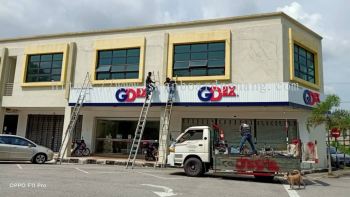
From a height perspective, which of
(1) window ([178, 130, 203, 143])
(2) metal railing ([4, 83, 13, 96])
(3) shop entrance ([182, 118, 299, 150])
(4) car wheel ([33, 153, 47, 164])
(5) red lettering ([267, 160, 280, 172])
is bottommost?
(4) car wheel ([33, 153, 47, 164])

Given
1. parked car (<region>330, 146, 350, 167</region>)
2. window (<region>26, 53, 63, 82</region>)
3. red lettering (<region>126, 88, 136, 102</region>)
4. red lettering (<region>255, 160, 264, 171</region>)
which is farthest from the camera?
window (<region>26, 53, 63, 82</region>)

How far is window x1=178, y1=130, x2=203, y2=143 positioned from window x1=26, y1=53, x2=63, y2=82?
12.1 metres

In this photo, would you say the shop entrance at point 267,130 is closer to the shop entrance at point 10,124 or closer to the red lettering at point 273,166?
the red lettering at point 273,166

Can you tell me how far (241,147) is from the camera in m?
14.6

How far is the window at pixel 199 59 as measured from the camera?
2011cm

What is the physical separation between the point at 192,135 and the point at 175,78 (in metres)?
6.07

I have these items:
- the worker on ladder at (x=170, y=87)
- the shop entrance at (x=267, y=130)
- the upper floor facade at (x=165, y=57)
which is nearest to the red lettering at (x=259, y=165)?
the shop entrance at (x=267, y=130)

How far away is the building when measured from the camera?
742 inches

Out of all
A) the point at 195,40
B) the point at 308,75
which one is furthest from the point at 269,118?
the point at 195,40

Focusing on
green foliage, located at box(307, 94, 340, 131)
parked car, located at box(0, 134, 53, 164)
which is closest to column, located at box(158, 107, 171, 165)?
parked car, located at box(0, 134, 53, 164)

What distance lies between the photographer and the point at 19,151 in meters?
17.6

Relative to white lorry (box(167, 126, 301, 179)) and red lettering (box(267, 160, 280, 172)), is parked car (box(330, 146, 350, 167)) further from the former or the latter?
red lettering (box(267, 160, 280, 172))

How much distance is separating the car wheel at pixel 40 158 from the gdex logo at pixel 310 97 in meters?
14.5

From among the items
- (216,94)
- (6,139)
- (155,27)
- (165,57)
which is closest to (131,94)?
(165,57)
